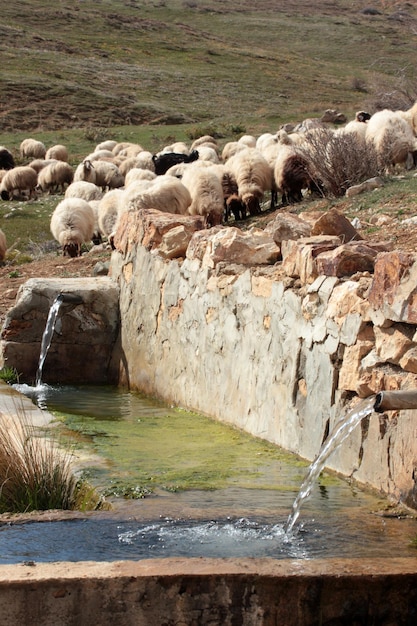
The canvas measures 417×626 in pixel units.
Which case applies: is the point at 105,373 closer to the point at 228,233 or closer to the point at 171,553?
the point at 228,233

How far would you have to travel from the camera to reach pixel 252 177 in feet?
57.4

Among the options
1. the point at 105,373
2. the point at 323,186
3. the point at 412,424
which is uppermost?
the point at 323,186

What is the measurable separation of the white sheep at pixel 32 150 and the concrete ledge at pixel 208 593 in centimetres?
3820

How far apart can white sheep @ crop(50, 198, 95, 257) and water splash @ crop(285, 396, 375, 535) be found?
12133mm

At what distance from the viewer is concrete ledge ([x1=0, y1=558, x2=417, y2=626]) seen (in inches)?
159

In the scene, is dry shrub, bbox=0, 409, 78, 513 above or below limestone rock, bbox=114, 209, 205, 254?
below

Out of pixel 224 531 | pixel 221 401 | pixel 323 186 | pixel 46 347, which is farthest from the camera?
pixel 323 186

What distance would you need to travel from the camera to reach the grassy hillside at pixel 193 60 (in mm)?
53312

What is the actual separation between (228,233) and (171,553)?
181 inches

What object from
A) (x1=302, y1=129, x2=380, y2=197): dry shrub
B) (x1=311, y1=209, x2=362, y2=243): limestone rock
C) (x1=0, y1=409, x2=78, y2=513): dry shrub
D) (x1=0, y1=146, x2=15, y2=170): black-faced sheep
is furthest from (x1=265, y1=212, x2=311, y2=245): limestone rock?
(x1=0, y1=146, x2=15, y2=170): black-faced sheep

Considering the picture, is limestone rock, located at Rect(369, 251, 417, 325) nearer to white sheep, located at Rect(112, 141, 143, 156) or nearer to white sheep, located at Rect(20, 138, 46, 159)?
white sheep, located at Rect(112, 141, 143, 156)

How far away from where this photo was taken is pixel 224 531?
5.04 metres

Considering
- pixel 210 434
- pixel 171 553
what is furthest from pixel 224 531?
pixel 210 434

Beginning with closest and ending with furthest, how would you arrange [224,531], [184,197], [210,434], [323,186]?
[224,531], [210,434], [323,186], [184,197]
